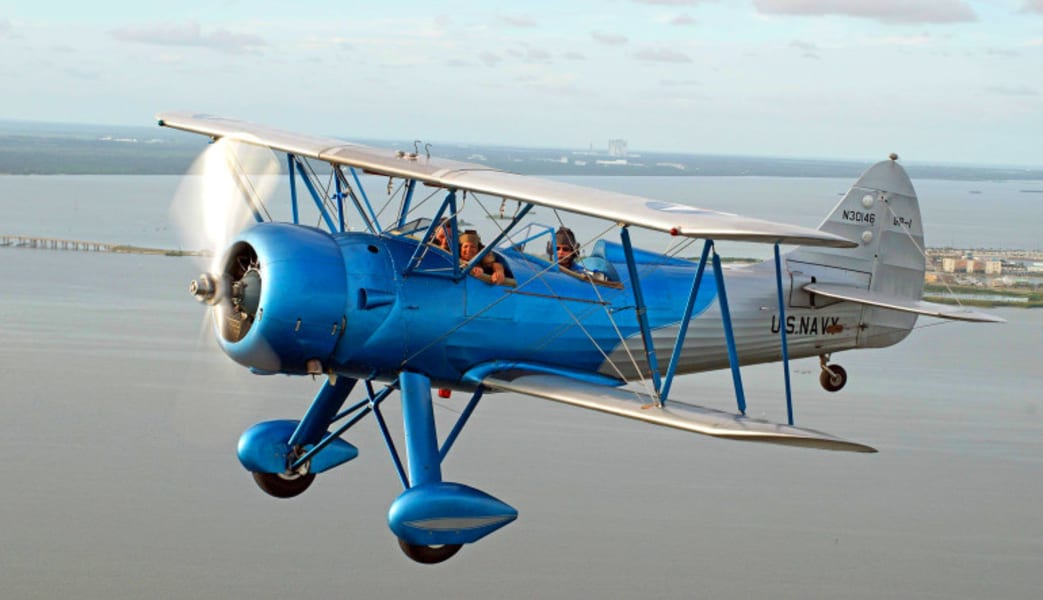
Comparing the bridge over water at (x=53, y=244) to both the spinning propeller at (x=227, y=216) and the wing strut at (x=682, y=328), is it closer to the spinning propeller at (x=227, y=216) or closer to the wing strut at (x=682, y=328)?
the spinning propeller at (x=227, y=216)

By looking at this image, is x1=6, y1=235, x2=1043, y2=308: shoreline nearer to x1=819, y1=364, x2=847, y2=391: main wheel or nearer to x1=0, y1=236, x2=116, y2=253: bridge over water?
x1=0, y1=236, x2=116, y2=253: bridge over water

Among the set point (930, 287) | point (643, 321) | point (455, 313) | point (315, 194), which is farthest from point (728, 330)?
point (930, 287)

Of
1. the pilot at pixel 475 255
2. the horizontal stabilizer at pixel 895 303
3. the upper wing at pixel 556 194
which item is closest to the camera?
the upper wing at pixel 556 194

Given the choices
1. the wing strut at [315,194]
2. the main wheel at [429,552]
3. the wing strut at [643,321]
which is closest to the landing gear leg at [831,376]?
the wing strut at [643,321]

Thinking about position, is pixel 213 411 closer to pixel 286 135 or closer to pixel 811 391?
pixel 286 135

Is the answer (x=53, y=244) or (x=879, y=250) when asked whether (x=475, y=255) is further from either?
(x=53, y=244)

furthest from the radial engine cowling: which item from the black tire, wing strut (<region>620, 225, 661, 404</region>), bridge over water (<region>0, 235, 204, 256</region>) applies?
bridge over water (<region>0, 235, 204, 256</region>)
